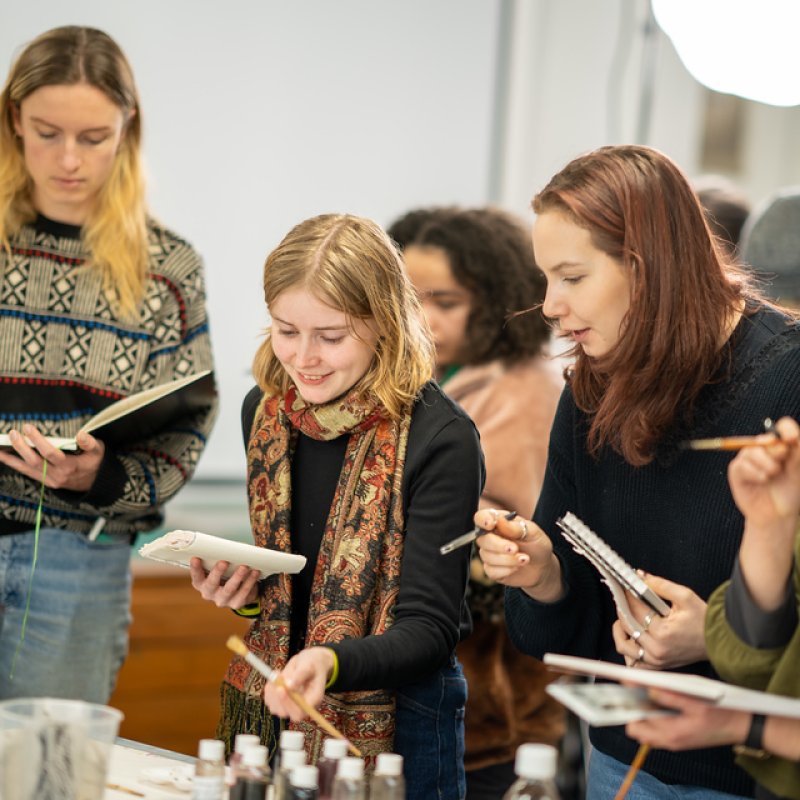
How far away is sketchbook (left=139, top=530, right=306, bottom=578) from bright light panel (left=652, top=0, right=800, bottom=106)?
2.03 meters

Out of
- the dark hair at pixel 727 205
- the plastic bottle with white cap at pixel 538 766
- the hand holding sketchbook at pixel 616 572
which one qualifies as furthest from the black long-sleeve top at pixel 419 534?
the dark hair at pixel 727 205

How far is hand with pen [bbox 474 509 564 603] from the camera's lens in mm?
1611

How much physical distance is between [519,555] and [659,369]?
1.03ft

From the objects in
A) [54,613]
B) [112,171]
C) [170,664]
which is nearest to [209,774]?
[54,613]

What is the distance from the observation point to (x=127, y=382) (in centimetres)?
233

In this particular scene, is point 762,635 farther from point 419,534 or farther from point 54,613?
point 54,613

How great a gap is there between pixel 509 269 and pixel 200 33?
4.95 feet

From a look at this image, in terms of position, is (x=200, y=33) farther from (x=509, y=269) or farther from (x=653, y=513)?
(x=653, y=513)

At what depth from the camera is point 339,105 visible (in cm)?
410

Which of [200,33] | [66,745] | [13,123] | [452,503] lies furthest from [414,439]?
[200,33]

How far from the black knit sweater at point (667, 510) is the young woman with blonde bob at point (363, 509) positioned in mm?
139

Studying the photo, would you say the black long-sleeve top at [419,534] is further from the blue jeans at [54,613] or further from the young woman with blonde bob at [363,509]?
the blue jeans at [54,613]

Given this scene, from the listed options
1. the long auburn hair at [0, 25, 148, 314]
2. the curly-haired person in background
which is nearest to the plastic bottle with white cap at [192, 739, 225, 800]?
the long auburn hair at [0, 25, 148, 314]

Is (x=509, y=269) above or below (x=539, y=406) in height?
above
